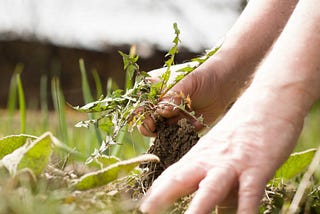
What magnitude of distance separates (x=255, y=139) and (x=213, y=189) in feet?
0.45

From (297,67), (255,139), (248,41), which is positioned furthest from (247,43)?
(255,139)

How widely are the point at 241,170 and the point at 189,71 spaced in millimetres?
571

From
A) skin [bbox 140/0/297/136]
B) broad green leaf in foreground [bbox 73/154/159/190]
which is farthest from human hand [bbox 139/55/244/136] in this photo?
broad green leaf in foreground [bbox 73/154/159/190]

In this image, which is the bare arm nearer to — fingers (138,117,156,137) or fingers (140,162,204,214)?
fingers (138,117,156,137)

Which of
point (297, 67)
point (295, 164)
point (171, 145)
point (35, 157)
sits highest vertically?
point (297, 67)

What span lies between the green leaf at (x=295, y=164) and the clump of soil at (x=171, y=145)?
0.99 ft

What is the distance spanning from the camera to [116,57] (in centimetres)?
A: 1079

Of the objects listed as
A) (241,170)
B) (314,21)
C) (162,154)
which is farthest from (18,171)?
(314,21)

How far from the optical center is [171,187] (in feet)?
3.61

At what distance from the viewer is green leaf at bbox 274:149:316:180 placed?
1.66 meters

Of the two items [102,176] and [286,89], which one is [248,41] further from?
[102,176]

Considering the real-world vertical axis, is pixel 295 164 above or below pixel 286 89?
below

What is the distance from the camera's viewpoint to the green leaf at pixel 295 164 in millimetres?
1661

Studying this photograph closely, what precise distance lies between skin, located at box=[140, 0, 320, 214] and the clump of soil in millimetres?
258
